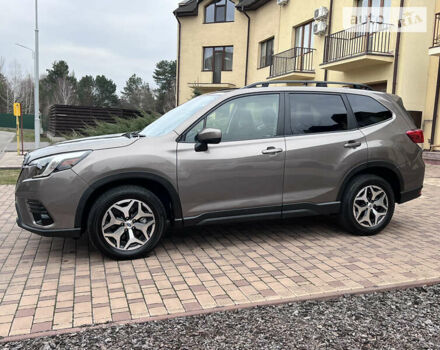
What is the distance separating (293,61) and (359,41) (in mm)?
5386

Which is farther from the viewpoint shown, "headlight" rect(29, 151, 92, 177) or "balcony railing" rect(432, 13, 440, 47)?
"balcony railing" rect(432, 13, 440, 47)

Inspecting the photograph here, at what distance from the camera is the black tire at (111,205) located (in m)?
3.88

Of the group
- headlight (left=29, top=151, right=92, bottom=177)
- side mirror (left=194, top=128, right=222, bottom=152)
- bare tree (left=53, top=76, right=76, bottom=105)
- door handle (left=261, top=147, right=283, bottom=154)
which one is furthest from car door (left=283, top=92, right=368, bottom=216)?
bare tree (left=53, top=76, right=76, bottom=105)

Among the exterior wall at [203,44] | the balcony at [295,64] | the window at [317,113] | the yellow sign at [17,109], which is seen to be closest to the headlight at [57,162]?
the window at [317,113]

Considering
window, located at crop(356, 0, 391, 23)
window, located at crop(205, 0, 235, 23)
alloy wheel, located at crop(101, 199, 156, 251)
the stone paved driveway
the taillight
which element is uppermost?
window, located at crop(205, 0, 235, 23)

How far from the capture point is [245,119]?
4473mm

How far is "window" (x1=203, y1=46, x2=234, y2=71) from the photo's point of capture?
26.1 meters

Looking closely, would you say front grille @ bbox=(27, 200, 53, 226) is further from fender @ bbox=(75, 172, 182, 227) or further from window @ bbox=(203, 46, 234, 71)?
window @ bbox=(203, 46, 234, 71)

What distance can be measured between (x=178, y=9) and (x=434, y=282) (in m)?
26.1

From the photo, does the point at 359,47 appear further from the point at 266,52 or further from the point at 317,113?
the point at 317,113

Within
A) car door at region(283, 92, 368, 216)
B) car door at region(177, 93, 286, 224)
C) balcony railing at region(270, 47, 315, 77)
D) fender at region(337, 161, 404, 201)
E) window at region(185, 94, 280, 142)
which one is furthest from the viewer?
balcony railing at region(270, 47, 315, 77)

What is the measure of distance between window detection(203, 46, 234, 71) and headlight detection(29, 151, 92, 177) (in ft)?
76.2

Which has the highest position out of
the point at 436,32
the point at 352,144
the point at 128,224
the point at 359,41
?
the point at 436,32

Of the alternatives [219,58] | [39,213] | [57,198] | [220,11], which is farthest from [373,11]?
[39,213]
